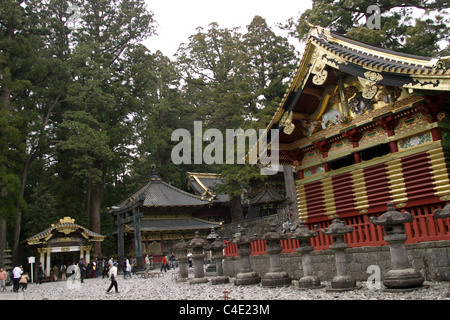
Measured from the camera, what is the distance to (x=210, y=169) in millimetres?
54062

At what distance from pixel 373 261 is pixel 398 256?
2.03 m

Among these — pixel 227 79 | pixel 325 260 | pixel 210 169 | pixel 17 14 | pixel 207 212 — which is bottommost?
pixel 325 260

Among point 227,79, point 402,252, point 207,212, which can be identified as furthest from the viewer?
point 207,212

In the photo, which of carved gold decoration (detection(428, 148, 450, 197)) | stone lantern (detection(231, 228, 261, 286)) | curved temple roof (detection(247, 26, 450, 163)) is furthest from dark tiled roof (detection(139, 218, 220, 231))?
carved gold decoration (detection(428, 148, 450, 197))

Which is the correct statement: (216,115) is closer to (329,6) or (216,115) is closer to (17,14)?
(329,6)

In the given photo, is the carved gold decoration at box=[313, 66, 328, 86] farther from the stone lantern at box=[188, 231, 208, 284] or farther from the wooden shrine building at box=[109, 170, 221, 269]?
the wooden shrine building at box=[109, 170, 221, 269]

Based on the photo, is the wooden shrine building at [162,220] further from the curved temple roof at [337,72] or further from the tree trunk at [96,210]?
the curved temple roof at [337,72]

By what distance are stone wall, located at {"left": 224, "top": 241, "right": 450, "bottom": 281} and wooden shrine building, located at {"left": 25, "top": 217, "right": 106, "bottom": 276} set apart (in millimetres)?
21028

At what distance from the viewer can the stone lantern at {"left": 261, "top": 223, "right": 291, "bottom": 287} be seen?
11.2 meters

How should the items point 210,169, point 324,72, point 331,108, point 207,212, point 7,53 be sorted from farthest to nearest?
point 210,169 < point 207,212 < point 7,53 < point 331,108 < point 324,72

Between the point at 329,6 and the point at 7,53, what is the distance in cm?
2327

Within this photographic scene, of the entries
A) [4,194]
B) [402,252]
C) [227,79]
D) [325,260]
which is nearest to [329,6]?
[227,79]

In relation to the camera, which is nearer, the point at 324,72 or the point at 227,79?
the point at 324,72

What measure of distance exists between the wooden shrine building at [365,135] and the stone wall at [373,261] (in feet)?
0.84
